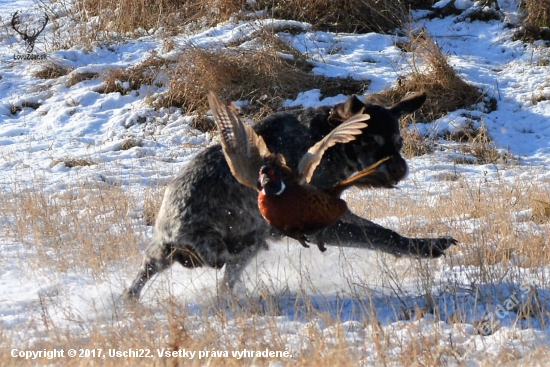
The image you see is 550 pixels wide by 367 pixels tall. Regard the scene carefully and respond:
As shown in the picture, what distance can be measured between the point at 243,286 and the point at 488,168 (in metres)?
5.20

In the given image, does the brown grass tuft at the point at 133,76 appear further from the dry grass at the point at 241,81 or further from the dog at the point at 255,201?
the dog at the point at 255,201

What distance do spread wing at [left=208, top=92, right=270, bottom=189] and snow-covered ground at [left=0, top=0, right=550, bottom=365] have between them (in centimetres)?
78

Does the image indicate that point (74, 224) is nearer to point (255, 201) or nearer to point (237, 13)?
point (255, 201)

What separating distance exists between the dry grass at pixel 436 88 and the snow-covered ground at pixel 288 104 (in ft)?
0.63

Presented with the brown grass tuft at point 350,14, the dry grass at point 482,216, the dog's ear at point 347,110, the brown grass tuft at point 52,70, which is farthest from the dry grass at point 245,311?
the brown grass tuft at point 350,14

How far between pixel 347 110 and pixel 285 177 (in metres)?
1.13

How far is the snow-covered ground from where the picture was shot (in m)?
4.22

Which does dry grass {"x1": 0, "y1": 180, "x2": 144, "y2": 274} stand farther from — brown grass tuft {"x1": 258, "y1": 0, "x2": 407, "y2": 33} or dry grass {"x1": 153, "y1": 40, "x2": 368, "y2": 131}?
brown grass tuft {"x1": 258, "y1": 0, "x2": 407, "y2": 33}

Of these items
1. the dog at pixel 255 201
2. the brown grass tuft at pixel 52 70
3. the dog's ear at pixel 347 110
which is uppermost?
the dog's ear at pixel 347 110

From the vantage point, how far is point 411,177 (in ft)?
28.8

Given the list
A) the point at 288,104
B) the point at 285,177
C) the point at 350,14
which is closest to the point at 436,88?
the point at 288,104

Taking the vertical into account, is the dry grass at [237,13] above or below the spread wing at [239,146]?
below

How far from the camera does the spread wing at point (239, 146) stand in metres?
4.30

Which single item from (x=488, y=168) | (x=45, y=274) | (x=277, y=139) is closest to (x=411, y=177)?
(x=488, y=168)
